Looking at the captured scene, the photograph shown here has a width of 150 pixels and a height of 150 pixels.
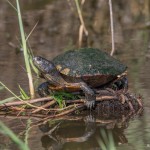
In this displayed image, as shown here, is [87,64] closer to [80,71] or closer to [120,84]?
[80,71]

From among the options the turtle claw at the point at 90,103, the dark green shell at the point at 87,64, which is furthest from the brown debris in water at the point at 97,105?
the dark green shell at the point at 87,64

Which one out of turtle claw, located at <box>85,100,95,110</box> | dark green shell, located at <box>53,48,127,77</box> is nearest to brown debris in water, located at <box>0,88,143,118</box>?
turtle claw, located at <box>85,100,95,110</box>

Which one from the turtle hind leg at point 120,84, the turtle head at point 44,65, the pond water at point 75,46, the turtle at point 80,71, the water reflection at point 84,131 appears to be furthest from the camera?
the turtle hind leg at point 120,84

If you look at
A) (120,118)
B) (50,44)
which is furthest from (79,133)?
(50,44)

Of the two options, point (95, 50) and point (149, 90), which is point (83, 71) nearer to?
point (95, 50)

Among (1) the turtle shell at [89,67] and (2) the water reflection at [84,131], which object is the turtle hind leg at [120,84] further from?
(2) the water reflection at [84,131]

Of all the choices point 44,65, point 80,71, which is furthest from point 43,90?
point 80,71

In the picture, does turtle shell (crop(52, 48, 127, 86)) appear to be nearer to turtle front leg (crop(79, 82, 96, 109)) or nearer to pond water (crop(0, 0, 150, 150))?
turtle front leg (crop(79, 82, 96, 109))
